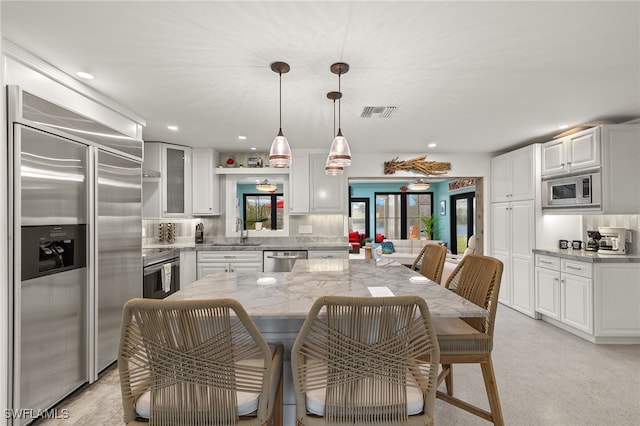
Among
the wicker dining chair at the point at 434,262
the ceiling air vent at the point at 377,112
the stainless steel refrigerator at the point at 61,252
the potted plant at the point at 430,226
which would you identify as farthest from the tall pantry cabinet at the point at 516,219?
the stainless steel refrigerator at the point at 61,252

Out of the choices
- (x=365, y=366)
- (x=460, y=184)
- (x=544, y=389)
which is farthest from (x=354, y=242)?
(x=365, y=366)

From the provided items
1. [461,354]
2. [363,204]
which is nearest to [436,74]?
[461,354]

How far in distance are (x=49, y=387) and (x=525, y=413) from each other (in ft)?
10.1

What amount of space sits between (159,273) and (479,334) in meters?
3.31

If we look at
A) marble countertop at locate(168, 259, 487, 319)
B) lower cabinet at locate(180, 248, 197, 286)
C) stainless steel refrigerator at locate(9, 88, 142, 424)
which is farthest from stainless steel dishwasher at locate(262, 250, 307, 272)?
stainless steel refrigerator at locate(9, 88, 142, 424)

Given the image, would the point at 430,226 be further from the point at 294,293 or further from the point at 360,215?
the point at 294,293

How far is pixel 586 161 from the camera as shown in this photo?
11.5 feet

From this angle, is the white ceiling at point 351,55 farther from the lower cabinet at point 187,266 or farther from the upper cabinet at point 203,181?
the lower cabinet at point 187,266

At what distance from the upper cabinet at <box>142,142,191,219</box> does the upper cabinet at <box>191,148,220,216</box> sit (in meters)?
0.10

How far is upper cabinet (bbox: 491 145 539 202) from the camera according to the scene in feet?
13.6

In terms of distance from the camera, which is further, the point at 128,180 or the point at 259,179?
the point at 259,179

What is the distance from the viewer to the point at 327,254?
4.61m

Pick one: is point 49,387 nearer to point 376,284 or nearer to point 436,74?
point 376,284

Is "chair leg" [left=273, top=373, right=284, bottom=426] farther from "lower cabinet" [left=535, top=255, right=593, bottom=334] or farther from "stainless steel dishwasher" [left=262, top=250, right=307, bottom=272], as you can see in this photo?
"lower cabinet" [left=535, top=255, right=593, bottom=334]
